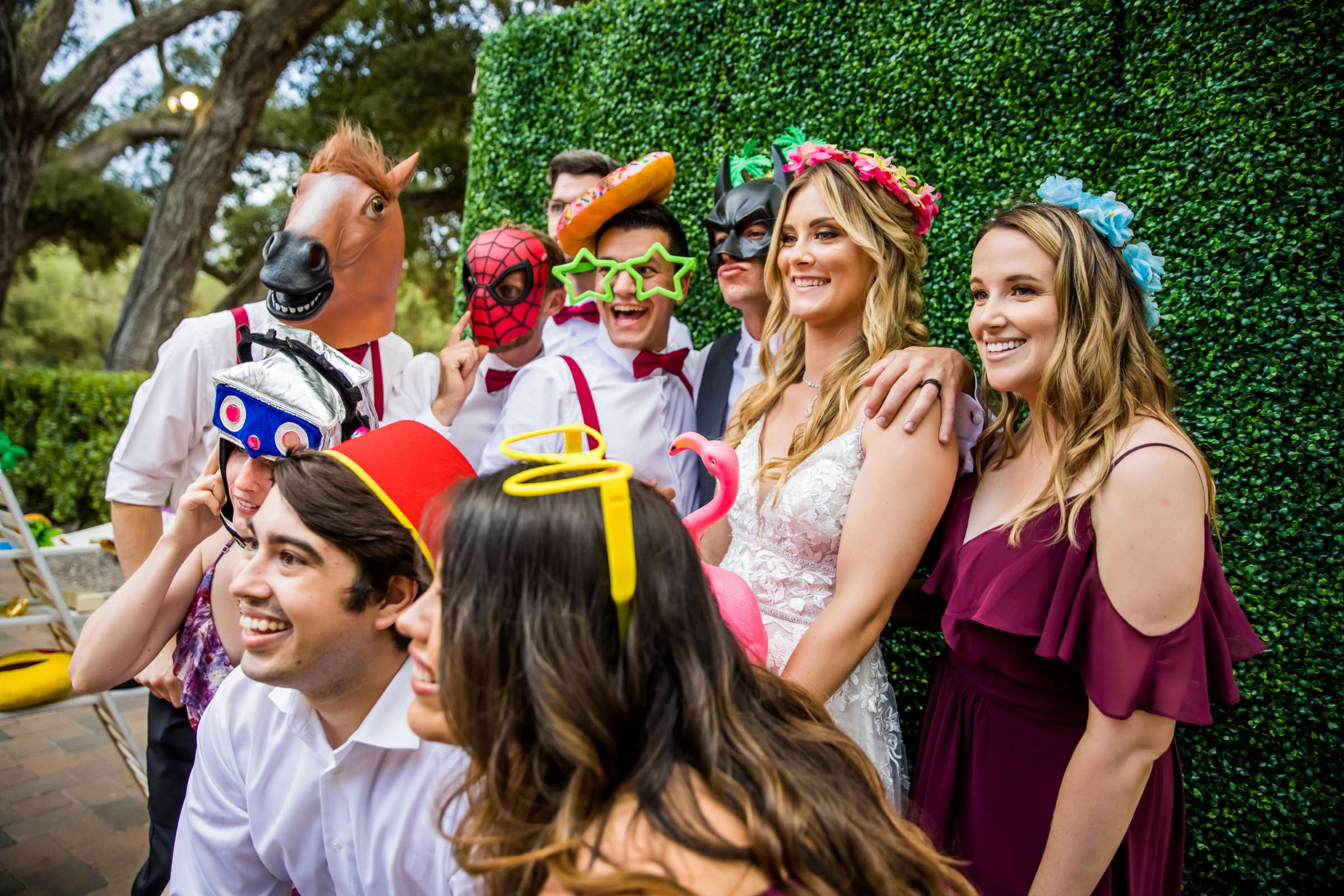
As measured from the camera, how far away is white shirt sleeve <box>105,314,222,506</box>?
2451 millimetres

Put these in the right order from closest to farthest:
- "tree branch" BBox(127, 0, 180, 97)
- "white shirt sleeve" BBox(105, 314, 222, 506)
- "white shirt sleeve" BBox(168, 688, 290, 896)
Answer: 1. "white shirt sleeve" BBox(168, 688, 290, 896)
2. "white shirt sleeve" BBox(105, 314, 222, 506)
3. "tree branch" BBox(127, 0, 180, 97)

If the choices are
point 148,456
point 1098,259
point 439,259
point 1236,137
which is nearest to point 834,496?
point 1098,259

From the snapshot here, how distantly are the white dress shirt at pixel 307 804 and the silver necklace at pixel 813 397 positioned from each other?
121 cm

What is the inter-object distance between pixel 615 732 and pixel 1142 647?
3.49 ft

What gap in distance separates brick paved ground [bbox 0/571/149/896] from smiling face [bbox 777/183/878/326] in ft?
10.8

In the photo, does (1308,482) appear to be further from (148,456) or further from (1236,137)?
(148,456)

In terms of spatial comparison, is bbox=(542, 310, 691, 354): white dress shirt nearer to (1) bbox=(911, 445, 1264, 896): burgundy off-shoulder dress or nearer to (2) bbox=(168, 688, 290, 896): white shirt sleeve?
(1) bbox=(911, 445, 1264, 896): burgundy off-shoulder dress

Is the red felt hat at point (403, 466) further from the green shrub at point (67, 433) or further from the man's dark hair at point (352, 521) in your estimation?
the green shrub at point (67, 433)

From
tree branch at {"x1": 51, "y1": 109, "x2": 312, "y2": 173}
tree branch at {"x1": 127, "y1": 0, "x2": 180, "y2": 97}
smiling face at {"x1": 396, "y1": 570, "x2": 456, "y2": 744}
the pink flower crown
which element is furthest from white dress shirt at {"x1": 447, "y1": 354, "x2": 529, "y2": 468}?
tree branch at {"x1": 127, "y1": 0, "x2": 180, "y2": 97}

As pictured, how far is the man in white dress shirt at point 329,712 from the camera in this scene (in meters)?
1.70

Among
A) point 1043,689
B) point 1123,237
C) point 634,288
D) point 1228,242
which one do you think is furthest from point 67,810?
point 1228,242

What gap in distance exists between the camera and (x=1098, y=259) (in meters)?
1.83

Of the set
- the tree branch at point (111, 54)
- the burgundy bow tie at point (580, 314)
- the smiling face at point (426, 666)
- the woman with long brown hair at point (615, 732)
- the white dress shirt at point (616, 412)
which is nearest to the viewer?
the woman with long brown hair at point (615, 732)

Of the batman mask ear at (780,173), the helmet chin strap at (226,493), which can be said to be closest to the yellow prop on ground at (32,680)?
the helmet chin strap at (226,493)
